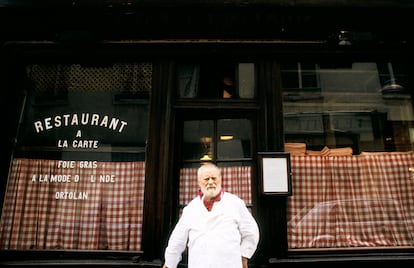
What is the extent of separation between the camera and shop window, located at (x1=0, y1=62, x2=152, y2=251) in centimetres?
453

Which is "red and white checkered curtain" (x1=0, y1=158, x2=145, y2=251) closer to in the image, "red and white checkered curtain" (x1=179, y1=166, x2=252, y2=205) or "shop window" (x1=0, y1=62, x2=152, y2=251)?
"shop window" (x1=0, y1=62, x2=152, y2=251)

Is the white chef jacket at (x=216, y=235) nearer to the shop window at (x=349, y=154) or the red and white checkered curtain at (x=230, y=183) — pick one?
the red and white checkered curtain at (x=230, y=183)

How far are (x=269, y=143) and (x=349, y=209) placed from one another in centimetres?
144

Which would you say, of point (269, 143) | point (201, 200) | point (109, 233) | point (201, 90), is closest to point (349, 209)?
point (269, 143)

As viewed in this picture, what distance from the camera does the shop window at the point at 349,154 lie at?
459 centimetres

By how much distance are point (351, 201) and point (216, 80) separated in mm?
2614

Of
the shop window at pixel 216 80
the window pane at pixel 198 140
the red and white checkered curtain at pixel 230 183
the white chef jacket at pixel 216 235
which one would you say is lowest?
the white chef jacket at pixel 216 235

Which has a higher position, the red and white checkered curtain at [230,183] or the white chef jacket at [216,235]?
the red and white checkered curtain at [230,183]

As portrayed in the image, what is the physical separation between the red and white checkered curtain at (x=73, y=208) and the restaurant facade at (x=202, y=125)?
0.01 metres

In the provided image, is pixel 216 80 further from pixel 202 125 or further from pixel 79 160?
pixel 79 160

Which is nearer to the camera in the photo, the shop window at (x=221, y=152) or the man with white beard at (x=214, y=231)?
the man with white beard at (x=214, y=231)

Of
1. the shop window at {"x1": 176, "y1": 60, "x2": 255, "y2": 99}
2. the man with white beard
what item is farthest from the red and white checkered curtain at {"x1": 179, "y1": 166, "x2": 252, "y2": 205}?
the man with white beard

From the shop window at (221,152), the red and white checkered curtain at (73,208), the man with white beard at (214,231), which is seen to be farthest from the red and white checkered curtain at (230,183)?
the man with white beard at (214,231)

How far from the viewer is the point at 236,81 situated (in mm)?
5020
